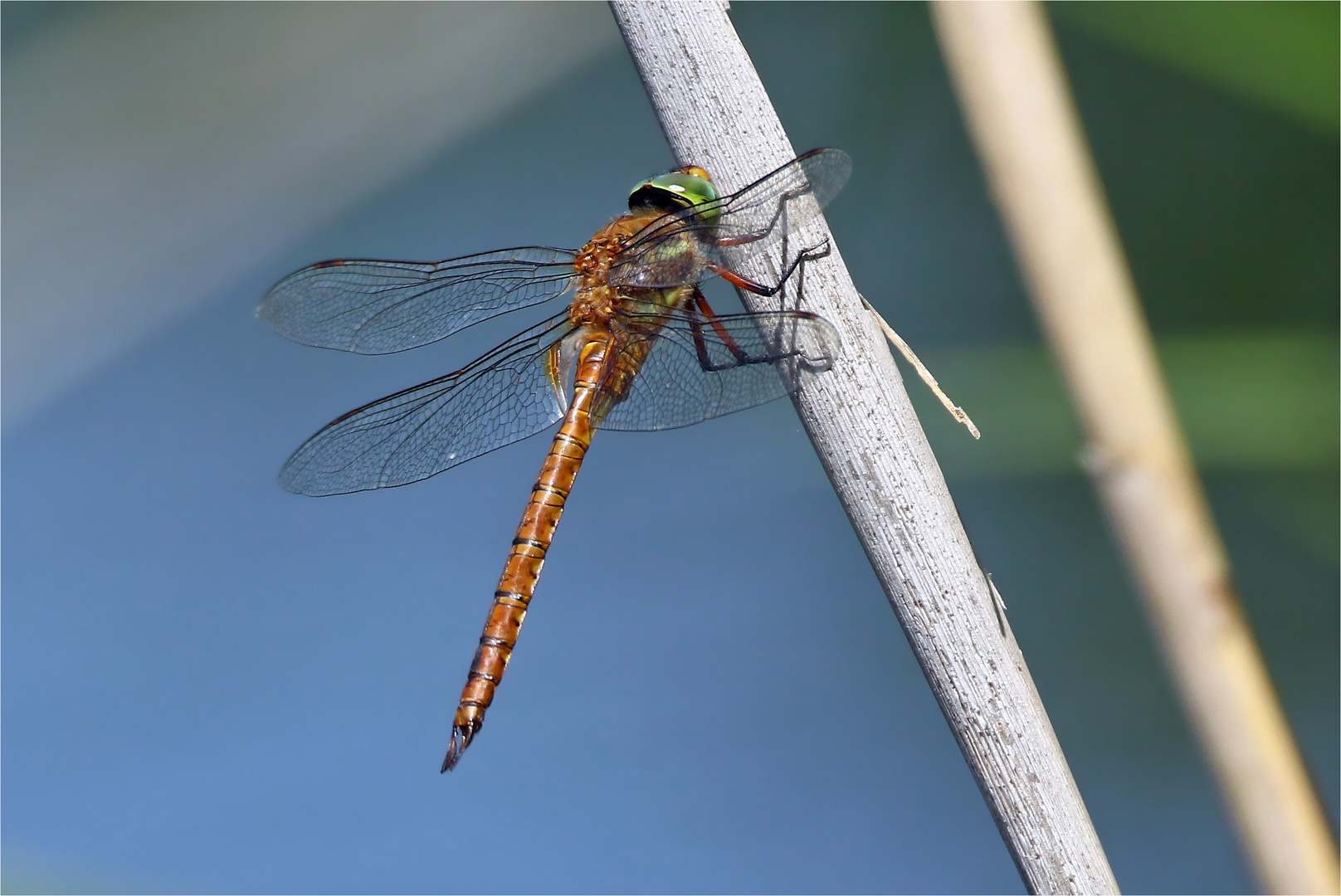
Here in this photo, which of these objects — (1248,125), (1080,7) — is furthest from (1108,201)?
(1080,7)

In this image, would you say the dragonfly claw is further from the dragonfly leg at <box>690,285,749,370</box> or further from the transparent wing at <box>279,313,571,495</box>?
the dragonfly leg at <box>690,285,749,370</box>

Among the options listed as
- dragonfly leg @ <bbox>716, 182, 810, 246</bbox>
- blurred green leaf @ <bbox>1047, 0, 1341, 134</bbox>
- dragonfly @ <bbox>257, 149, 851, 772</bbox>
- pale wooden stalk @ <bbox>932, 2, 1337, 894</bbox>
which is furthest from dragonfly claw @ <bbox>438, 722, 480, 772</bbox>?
blurred green leaf @ <bbox>1047, 0, 1341, 134</bbox>

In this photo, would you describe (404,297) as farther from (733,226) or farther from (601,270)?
(733,226)

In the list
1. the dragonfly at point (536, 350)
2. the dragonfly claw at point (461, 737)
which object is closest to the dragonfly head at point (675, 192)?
the dragonfly at point (536, 350)

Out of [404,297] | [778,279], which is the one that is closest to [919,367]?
[778,279]

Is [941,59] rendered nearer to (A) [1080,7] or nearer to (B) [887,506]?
(A) [1080,7]

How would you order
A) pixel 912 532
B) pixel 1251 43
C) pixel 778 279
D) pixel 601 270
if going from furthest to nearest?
pixel 1251 43
pixel 601 270
pixel 778 279
pixel 912 532

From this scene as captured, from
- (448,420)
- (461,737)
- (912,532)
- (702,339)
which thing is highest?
(702,339)
